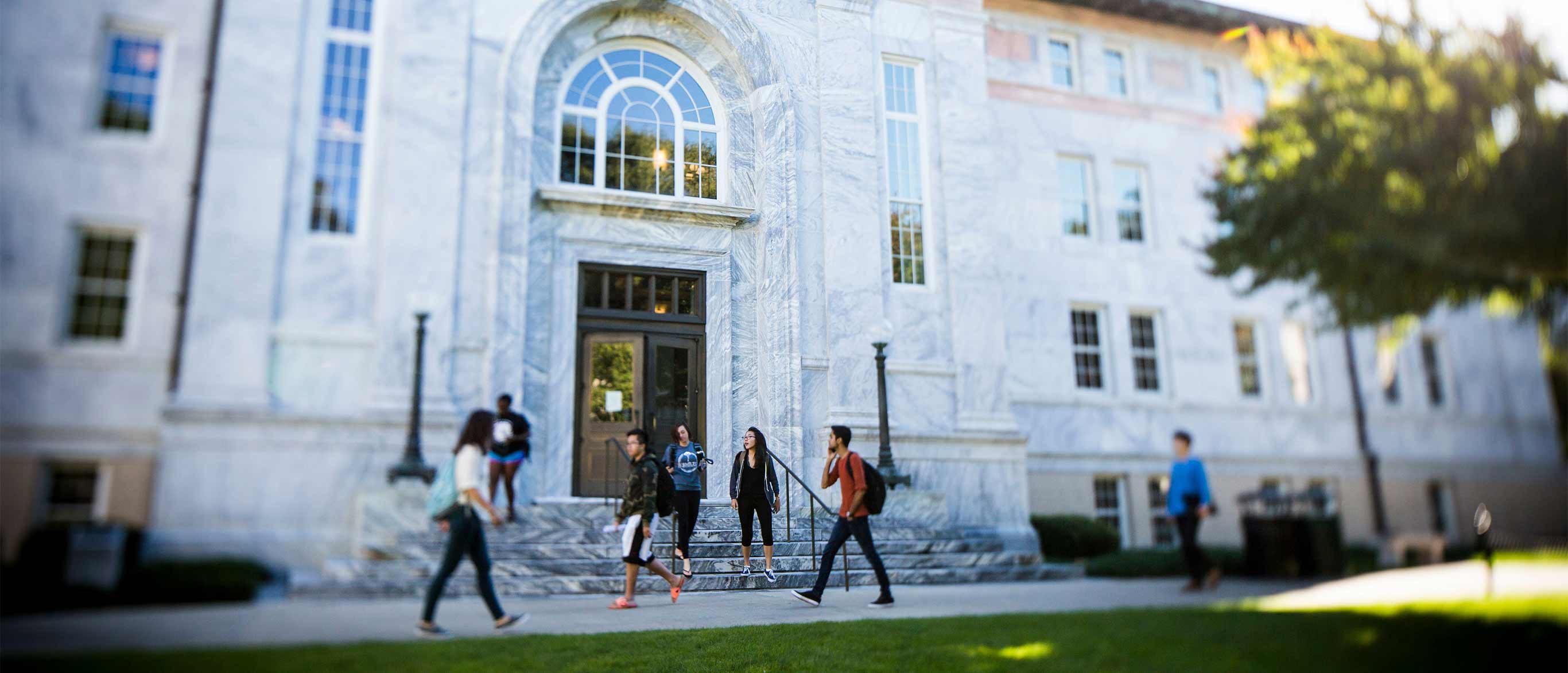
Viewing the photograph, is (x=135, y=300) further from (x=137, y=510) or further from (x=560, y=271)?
(x=560, y=271)

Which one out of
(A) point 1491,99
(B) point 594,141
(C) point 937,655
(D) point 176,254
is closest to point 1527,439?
(A) point 1491,99

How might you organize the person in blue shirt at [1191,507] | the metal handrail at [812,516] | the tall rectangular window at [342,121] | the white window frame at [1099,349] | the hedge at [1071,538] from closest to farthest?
1. the metal handrail at [812,516]
2. the tall rectangular window at [342,121]
3. the person in blue shirt at [1191,507]
4. the hedge at [1071,538]
5. the white window frame at [1099,349]

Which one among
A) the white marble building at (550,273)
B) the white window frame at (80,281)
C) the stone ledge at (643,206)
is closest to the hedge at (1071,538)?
the white marble building at (550,273)

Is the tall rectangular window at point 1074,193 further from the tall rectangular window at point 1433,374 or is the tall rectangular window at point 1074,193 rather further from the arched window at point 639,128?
the arched window at point 639,128

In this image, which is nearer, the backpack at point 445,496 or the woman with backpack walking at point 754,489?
the woman with backpack walking at point 754,489

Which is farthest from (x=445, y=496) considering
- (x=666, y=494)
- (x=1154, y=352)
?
(x=1154, y=352)

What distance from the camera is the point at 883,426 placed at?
22.4 ft

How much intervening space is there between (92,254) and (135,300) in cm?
23

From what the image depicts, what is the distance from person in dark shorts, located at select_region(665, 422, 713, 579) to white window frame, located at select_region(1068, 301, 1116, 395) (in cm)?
1027

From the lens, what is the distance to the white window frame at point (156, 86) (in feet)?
11.2

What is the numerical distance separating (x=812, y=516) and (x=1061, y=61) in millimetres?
11712

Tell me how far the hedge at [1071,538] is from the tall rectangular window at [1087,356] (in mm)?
3074

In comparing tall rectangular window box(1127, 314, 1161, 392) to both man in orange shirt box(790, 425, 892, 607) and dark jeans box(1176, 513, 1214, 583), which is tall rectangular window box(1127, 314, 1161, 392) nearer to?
dark jeans box(1176, 513, 1214, 583)

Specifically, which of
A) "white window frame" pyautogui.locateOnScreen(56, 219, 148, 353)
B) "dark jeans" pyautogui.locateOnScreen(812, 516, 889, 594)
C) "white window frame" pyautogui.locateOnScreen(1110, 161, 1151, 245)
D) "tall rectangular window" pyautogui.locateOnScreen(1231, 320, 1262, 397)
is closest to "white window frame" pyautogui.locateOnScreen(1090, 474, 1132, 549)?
"tall rectangular window" pyautogui.locateOnScreen(1231, 320, 1262, 397)
